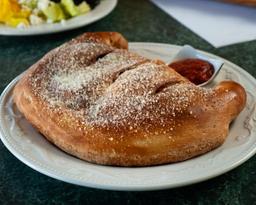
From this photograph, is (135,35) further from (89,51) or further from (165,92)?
(165,92)

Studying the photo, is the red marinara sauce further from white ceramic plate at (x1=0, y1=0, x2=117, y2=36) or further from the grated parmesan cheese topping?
white ceramic plate at (x1=0, y1=0, x2=117, y2=36)

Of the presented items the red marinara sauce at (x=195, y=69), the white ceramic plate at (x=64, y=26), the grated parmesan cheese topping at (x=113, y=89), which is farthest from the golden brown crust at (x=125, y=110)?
the white ceramic plate at (x=64, y=26)

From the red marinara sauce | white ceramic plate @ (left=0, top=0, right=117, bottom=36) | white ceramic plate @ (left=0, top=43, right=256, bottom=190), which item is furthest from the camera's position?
white ceramic plate @ (left=0, top=0, right=117, bottom=36)

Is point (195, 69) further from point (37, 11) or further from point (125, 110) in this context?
point (37, 11)

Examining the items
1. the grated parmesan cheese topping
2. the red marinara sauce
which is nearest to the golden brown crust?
the grated parmesan cheese topping

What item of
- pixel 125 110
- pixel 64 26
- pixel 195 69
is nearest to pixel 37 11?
pixel 64 26

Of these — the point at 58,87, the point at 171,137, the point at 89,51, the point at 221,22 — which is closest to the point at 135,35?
the point at 221,22
